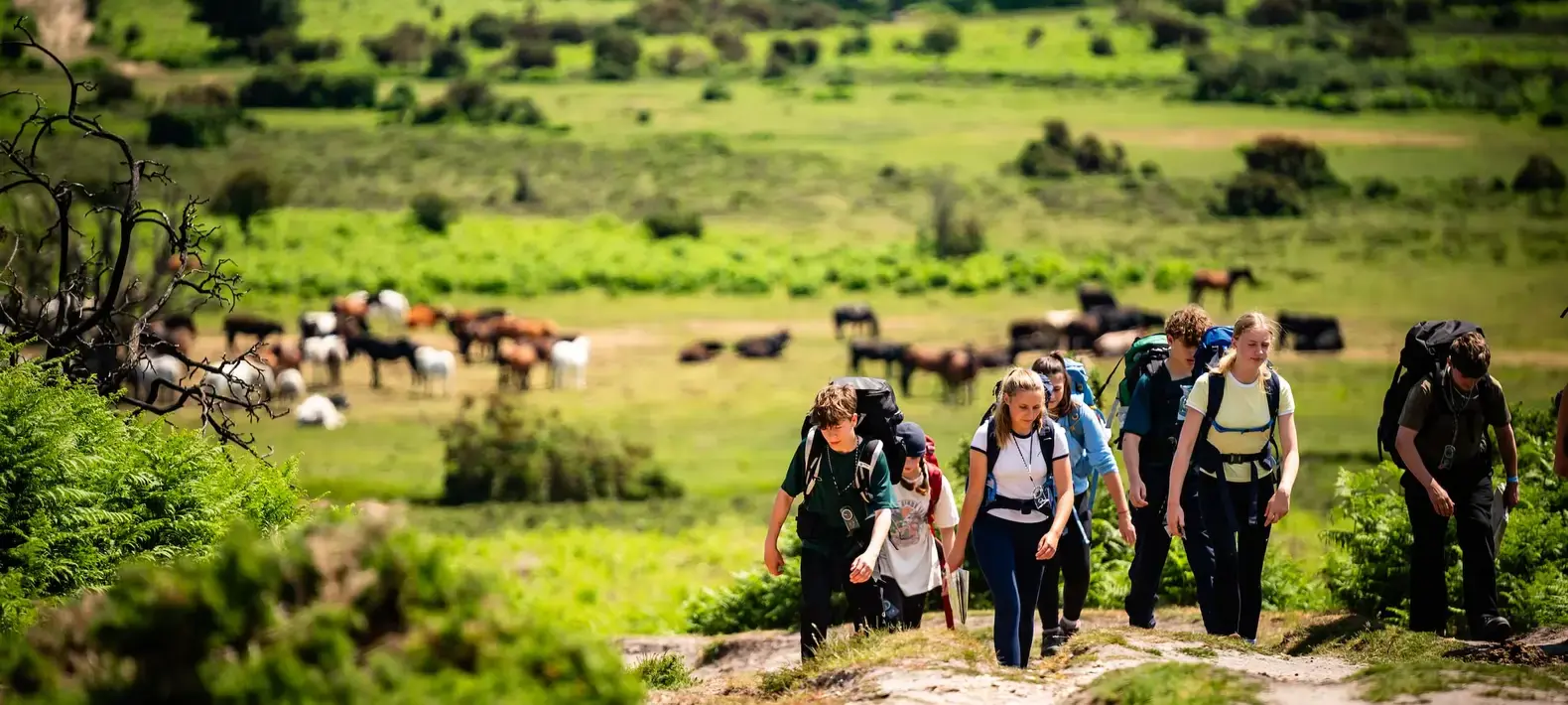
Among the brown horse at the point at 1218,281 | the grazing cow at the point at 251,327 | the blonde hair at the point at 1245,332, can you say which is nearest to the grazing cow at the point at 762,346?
the grazing cow at the point at 251,327

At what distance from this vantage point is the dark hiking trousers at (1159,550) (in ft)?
27.1

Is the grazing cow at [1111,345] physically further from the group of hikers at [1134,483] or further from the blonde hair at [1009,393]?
the blonde hair at [1009,393]

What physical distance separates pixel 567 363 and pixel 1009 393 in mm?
34446

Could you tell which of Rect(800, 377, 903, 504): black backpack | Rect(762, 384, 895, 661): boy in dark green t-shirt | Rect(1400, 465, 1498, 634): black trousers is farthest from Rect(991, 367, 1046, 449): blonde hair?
Rect(1400, 465, 1498, 634): black trousers

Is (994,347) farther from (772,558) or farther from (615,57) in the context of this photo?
(615,57)

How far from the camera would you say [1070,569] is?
27.0 feet

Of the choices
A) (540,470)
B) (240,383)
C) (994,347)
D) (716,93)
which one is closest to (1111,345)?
(994,347)

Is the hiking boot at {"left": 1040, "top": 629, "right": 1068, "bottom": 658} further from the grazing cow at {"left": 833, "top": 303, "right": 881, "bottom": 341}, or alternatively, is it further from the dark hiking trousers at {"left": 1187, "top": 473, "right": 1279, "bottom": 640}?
the grazing cow at {"left": 833, "top": 303, "right": 881, "bottom": 341}

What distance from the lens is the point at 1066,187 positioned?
71562 millimetres

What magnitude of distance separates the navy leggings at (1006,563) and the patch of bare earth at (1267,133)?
2834 inches

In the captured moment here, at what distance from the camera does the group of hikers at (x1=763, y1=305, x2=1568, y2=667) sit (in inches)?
295

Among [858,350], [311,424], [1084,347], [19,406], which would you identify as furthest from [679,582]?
[1084,347]

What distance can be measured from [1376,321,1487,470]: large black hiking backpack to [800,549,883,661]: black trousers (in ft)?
7.95

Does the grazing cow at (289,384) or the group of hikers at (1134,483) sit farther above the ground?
the group of hikers at (1134,483)
